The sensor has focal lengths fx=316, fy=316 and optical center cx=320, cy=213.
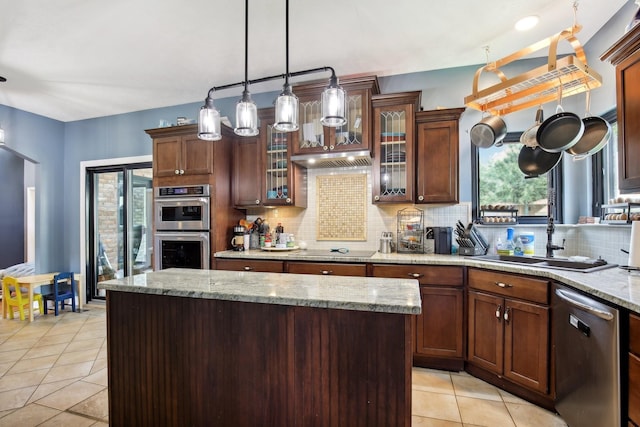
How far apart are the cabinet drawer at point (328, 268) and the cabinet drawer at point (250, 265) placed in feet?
0.41

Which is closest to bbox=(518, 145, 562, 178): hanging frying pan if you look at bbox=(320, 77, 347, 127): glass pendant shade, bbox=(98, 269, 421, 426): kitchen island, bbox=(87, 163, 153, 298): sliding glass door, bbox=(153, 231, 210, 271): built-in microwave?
bbox=(98, 269, 421, 426): kitchen island

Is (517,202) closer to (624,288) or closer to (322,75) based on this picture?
(624,288)

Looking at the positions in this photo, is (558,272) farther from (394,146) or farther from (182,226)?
(182,226)

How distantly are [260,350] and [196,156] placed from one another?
255 centimetres

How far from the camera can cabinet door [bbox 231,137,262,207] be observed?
345cm

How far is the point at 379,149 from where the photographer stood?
307cm

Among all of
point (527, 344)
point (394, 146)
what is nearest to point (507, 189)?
point (394, 146)

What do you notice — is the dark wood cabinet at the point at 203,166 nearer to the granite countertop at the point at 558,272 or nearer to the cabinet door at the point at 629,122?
the granite countertop at the point at 558,272

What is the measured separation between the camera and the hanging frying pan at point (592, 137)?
6.58 feet

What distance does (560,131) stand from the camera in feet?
6.73

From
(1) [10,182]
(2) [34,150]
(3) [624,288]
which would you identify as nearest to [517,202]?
(3) [624,288]

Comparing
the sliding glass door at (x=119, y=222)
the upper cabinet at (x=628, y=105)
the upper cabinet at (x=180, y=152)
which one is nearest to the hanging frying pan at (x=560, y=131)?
the upper cabinet at (x=628, y=105)

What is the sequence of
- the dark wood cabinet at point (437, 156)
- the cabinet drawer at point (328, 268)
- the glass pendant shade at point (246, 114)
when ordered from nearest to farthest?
the glass pendant shade at point (246, 114)
the cabinet drawer at point (328, 268)
the dark wood cabinet at point (437, 156)

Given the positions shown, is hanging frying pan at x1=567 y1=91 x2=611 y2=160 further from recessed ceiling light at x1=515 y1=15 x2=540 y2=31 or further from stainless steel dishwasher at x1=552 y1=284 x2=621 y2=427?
stainless steel dishwasher at x1=552 y1=284 x2=621 y2=427
